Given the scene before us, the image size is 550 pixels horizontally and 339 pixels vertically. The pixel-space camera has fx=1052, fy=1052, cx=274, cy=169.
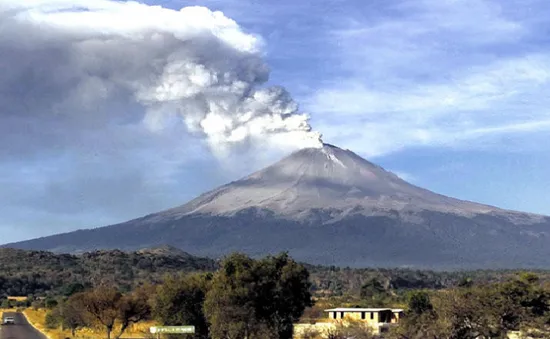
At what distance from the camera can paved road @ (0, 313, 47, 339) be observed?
65.0 meters

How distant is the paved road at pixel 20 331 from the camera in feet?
213

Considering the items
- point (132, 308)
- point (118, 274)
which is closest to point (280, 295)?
point (132, 308)

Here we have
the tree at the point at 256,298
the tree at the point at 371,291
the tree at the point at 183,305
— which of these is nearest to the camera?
the tree at the point at 256,298

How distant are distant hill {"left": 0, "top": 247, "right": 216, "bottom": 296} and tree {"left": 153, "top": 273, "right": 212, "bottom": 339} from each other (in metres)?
52.4

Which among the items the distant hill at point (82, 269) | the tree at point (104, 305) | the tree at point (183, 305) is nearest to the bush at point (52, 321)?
the tree at point (104, 305)

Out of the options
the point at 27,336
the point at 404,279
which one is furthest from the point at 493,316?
the point at 404,279

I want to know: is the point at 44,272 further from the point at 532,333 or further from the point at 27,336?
the point at 532,333

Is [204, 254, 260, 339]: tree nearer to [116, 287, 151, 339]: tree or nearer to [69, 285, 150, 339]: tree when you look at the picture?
[69, 285, 150, 339]: tree

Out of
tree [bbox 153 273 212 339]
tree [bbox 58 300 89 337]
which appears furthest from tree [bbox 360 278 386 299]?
tree [bbox 153 273 212 339]

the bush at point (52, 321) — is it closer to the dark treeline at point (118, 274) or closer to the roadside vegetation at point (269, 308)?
the roadside vegetation at point (269, 308)

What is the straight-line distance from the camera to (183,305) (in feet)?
187

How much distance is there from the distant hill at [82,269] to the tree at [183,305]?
5244 cm

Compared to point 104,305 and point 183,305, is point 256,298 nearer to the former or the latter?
point 183,305

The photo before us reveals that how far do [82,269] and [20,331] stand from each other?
74.6 metres
